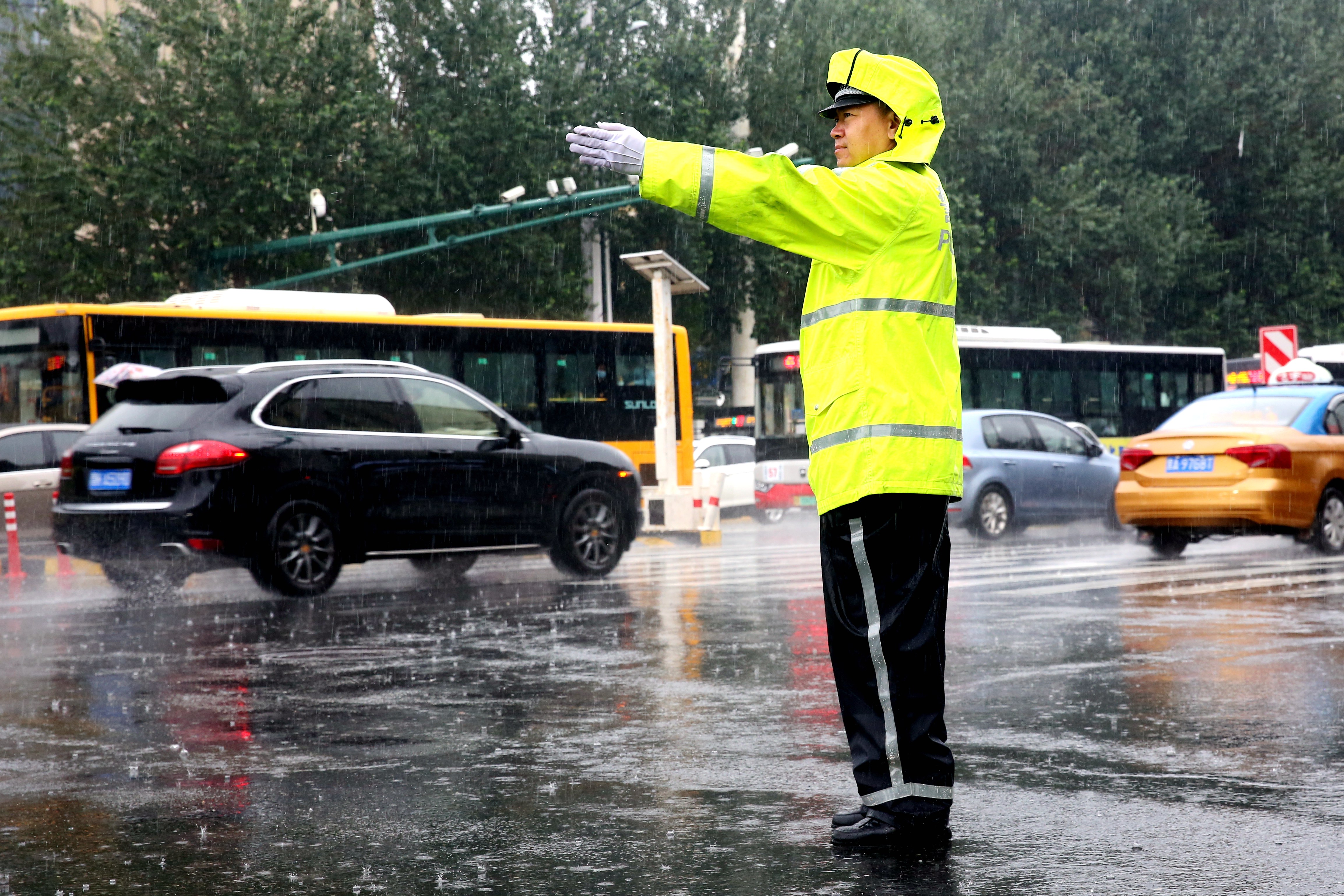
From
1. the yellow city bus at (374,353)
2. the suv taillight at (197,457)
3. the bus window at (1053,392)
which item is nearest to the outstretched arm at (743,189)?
the suv taillight at (197,457)

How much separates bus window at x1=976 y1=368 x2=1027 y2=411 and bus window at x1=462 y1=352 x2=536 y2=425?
928 centimetres

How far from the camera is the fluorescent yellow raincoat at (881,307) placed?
4156 mm

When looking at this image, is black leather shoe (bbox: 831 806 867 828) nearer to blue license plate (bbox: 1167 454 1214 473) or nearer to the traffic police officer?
the traffic police officer

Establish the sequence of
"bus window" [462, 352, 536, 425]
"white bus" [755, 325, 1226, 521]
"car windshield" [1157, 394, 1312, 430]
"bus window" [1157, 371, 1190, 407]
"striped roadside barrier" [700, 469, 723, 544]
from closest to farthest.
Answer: "car windshield" [1157, 394, 1312, 430], "striped roadside barrier" [700, 469, 723, 544], "bus window" [462, 352, 536, 425], "white bus" [755, 325, 1226, 521], "bus window" [1157, 371, 1190, 407]

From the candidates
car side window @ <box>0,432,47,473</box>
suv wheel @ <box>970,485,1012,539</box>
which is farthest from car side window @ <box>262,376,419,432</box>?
suv wheel @ <box>970,485,1012,539</box>

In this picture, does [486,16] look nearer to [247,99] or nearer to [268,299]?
[247,99]

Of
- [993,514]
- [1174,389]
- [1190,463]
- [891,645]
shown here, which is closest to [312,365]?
[1190,463]

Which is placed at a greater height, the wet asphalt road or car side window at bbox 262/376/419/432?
car side window at bbox 262/376/419/432

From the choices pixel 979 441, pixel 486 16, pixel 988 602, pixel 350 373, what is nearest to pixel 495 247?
pixel 486 16

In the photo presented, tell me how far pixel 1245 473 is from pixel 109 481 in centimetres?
907

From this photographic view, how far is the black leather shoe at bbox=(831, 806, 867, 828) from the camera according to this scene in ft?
13.8

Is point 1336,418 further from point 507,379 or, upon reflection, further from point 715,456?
point 715,456

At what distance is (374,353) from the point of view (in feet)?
74.7

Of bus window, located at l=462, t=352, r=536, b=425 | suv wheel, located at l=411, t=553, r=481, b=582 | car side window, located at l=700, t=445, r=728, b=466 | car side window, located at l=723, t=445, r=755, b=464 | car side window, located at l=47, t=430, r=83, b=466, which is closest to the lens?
suv wheel, located at l=411, t=553, r=481, b=582
